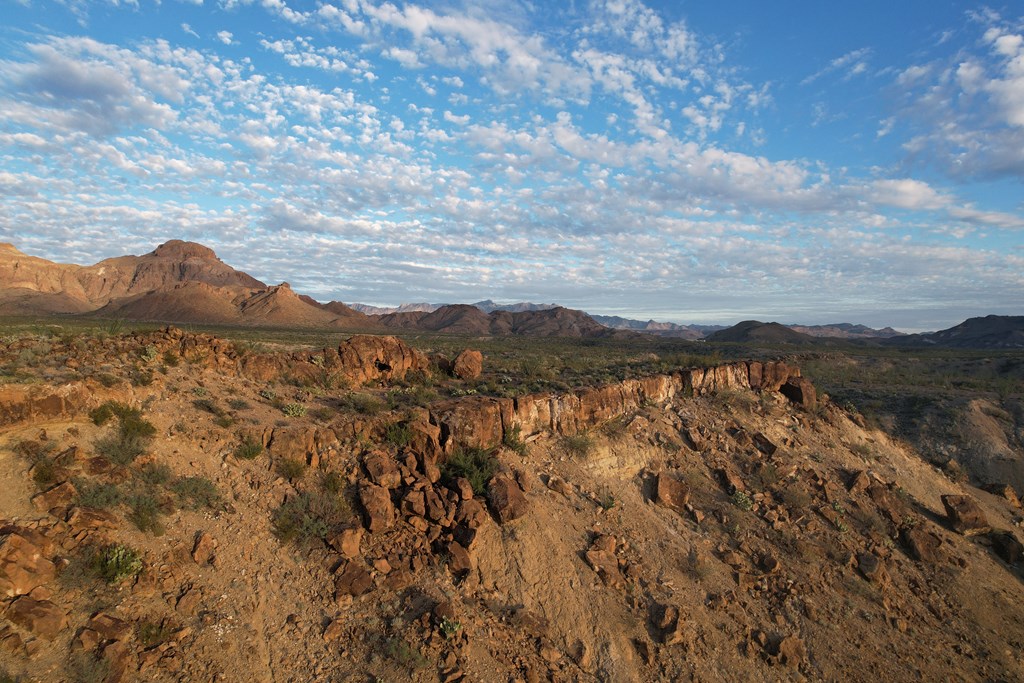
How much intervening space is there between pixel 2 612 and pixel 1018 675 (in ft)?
56.4

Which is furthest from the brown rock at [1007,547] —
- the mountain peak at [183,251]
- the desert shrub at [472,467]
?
the mountain peak at [183,251]

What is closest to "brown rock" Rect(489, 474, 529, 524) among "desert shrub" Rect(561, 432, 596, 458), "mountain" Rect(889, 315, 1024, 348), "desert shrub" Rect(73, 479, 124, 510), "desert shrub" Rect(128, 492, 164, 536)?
"desert shrub" Rect(561, 432, 596, 458)

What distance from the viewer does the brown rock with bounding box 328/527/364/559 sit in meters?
9.36

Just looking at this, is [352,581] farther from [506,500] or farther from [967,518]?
[967,518]

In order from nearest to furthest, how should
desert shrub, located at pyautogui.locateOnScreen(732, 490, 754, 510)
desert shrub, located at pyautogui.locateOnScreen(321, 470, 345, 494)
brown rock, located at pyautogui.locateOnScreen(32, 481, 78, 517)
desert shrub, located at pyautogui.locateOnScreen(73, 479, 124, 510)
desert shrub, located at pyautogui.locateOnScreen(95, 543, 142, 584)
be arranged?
1. desert shrub, located at pyautogui.locateOnScreen(95, 543, 142, 584)
2. brown rock, located at pyautogui.locateOnScreen(32, 481, 78, 517)
3. desert shrub, located at pyautogui.locateOnScreen(73, 479, 124, 510)
4. desert shrub, located at pyautogui.locateOnScreen(321, 470, 345, 494)
5. desert shrub, located at pyautogui.locateOnScreen(732, 490, 754, 510)

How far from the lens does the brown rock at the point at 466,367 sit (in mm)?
17109

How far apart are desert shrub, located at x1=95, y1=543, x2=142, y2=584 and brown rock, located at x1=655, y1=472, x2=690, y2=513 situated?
34.8 feet

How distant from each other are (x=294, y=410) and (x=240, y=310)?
84481mm

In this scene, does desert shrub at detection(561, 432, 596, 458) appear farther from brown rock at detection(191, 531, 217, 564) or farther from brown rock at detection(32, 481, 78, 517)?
brown rock at detection(32, 481, 78, 517)

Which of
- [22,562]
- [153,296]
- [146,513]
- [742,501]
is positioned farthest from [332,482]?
[153,296]

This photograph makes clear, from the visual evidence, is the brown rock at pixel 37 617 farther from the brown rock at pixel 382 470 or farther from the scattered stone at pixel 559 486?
the scattered stone at pixel 559 486

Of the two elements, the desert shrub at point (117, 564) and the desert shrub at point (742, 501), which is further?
the desert shrub at point (742, 501)

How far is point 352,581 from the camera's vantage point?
8930 mm

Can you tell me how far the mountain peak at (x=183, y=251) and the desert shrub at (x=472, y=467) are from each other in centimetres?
14664
